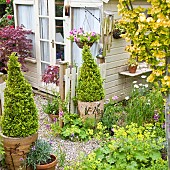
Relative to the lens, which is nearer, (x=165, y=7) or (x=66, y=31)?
(x=165, y=7)

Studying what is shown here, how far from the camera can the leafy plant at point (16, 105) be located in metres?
2.91

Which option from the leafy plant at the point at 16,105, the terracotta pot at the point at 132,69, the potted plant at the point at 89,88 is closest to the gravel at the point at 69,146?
the potted plant at the point at 89,88

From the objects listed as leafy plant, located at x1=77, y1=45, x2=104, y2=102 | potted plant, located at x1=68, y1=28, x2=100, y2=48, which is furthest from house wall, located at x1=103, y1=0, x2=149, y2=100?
leafy plant, located at x1=77, y1=45, x2=104, y2=102

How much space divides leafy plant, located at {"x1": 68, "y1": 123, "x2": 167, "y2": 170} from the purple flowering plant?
6.81ft

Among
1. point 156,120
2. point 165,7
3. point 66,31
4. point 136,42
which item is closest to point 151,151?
point 156,120

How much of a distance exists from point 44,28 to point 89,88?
2.24 metres

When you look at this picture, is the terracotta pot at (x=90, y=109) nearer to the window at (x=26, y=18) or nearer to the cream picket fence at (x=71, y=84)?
the cream picket fence at (x=71, y=84)

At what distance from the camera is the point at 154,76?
1.98 meters

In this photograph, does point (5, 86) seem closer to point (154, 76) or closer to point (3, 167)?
point (3, 167)

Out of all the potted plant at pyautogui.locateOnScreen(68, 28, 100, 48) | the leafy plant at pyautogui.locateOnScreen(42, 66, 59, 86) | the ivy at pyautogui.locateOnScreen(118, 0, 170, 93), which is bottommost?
the leafy plant at pyautogui.locateOnScreen(42, 66, 59, 86)

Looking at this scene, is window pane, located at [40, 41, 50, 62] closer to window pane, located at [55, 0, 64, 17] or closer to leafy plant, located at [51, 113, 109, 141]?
window pane, located at [55, 0, 64, 17]

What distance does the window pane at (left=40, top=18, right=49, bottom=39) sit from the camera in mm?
5676

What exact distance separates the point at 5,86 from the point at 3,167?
2.92 feet

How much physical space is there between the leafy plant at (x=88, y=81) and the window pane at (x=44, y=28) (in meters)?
1.96
